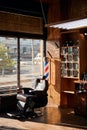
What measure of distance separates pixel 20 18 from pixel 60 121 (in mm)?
3366

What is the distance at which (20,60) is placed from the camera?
7668mm

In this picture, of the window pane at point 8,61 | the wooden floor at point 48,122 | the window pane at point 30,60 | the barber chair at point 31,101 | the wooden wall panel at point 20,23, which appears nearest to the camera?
the wooden floor at point 48,122

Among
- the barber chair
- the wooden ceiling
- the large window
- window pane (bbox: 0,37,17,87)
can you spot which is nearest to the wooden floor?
the barber chair

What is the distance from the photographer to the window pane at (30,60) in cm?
774

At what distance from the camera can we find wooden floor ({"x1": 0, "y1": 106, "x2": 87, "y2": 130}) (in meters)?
5.28

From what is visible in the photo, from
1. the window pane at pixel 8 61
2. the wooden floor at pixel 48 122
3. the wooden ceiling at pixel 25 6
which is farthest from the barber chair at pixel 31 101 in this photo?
the wooden ceiling at pixel 25 6

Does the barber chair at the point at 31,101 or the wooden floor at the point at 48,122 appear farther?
the barber chair at the point at 31,101

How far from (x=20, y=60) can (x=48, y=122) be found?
103 inches

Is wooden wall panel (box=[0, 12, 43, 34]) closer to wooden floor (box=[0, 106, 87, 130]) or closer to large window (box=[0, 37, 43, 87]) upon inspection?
large window (box=[0, 37, 43, 87])

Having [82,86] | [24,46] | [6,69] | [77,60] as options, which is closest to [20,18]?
[24,46]

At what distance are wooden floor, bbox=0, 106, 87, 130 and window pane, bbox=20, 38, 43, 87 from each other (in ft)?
5.23

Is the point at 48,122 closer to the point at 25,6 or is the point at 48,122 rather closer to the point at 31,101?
the point at 31,101

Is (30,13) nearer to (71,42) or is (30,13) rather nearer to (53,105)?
(71,42)

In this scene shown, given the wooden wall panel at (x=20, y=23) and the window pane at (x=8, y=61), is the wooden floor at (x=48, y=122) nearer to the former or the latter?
the window pane at (x=8, y=61)
